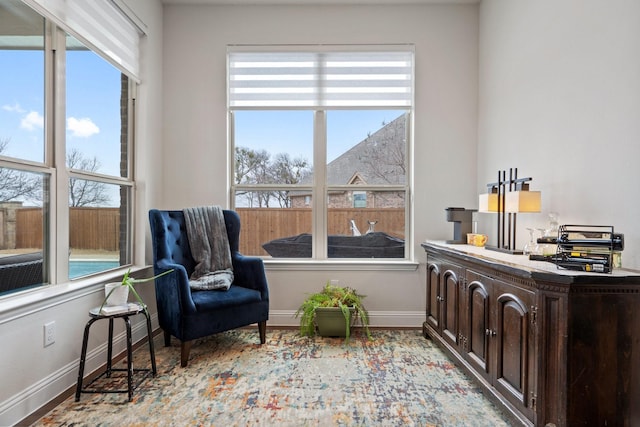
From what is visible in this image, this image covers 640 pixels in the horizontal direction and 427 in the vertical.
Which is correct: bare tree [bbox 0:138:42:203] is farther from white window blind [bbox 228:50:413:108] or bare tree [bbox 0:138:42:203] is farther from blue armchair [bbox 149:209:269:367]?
white window blind [bbox 228:50:413:108]

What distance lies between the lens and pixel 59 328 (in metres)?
2.16

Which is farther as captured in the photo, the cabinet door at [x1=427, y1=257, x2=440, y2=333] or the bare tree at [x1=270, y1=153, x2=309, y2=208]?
the bare tree at [x1=270, y1=153, x2=309, y2=208]

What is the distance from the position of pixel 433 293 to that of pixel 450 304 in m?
0.38

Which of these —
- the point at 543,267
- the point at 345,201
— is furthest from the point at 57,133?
the point at 543,267

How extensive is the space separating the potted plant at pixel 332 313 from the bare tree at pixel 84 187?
1.85 meters

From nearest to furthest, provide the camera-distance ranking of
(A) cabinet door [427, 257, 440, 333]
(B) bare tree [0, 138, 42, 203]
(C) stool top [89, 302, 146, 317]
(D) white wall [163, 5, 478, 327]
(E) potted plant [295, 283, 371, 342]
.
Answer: (B) bare tree [0, 138, 42, 203] < (C) stool top [89, 302, 146, 317] < (A) cabinet door [427, 257, 440, 333] < (E) potted plant [295, 283, 371, 342] < (D) white wall [163, 5, 478, 327]

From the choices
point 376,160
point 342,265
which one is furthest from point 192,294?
point 376,160

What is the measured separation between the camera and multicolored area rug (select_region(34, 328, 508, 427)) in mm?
1965

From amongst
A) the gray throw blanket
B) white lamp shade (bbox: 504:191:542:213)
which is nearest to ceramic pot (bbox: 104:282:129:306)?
the gray throw blanket

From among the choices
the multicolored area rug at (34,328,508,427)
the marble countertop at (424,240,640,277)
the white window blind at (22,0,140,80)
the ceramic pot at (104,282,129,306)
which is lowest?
the multicolored area rug at (34,328,508,427)

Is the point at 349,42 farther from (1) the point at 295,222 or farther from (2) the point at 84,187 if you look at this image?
(2) the point at 84,187

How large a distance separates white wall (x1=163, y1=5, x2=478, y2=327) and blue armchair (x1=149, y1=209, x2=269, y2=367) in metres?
0.46

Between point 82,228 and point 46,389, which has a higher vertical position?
point 82,228

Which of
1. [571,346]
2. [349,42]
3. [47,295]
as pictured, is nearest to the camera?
[571,346]
